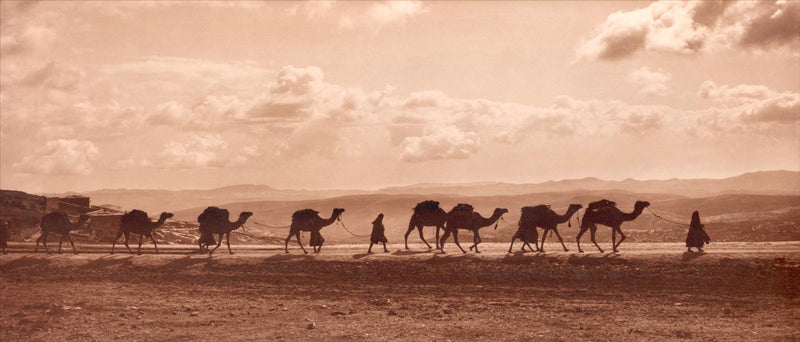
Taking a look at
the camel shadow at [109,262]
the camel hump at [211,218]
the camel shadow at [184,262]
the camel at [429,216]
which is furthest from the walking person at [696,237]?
the camel shadow at [109,262]

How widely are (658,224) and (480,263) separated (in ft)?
107

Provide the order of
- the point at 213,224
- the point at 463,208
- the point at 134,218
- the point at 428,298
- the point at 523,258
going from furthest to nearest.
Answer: the point at 134,218 → the point at 213,224 → the point at 463,208 → the point at 523,258 → the point at 428,298

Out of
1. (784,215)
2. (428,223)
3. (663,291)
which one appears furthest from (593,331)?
(784,215)

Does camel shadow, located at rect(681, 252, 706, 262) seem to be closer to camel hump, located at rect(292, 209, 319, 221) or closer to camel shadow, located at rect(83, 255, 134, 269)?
camel hump, located at rect(292, 209, 319, 221)

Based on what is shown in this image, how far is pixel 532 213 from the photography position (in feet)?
91.7

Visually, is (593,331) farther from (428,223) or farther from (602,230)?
(602,230)

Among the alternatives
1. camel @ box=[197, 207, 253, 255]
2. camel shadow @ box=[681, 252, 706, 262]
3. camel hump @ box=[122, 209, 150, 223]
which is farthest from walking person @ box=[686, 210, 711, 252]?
camel hump @ box=[122, 209, 150, 223]

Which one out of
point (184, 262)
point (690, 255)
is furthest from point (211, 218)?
point (690, 255)

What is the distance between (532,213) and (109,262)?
56.8 ft

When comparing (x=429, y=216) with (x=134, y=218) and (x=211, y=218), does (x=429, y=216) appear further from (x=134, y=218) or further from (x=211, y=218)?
(x=134, y=218)

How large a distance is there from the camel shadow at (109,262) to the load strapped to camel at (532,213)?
15690 millimetres

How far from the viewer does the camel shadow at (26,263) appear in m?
31.4

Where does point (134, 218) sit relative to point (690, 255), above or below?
above

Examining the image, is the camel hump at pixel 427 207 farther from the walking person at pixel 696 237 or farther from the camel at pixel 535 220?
the walking person at pixel 696 237
